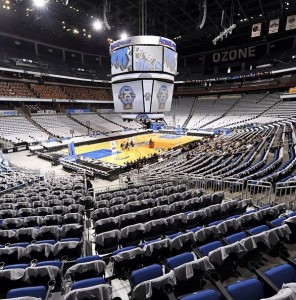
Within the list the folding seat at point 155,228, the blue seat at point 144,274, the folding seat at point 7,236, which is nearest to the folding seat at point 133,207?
the folding seat at point 155,228

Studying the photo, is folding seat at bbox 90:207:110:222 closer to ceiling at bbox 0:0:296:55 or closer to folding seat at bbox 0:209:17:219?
folding seat at bbox 0:209:17:219

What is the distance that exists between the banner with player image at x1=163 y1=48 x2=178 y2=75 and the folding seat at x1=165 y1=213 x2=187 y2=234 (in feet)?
29.5

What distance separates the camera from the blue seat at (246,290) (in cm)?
275

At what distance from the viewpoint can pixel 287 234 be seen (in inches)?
168

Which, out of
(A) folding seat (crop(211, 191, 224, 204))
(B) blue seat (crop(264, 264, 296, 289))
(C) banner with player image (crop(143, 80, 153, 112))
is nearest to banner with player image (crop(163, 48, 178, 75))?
(C) banner with player image (crop(143, 80, 153, 112))

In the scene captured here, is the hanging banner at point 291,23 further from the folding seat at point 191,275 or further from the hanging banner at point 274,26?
the folding seat at point 191,275

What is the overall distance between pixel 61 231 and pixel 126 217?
1.72m

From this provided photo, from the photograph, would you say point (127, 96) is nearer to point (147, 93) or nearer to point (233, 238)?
point (147, 93)

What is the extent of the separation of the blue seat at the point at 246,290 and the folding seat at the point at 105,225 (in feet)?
11.9

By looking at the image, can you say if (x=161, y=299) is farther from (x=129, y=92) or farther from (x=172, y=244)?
(x=129, y=92)

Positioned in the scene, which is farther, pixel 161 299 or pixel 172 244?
pixel 172 244

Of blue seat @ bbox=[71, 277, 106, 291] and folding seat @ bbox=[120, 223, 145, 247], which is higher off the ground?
blue seat @ bbox=[71, 277, 106, 291]

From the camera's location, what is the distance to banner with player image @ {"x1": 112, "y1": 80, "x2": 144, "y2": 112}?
39.8 feet

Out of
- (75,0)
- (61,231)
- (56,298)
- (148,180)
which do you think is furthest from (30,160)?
(56,298)
